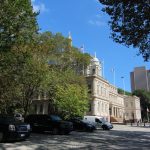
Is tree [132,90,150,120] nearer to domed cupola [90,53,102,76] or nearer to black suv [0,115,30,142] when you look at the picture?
domed cupola [90,53,102,76]

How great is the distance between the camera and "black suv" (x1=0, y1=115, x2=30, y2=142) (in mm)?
20475

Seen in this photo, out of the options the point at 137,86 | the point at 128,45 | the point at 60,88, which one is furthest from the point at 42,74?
the point at 137,86

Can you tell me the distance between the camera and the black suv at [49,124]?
28844mm

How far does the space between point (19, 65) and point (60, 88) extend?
19.4m

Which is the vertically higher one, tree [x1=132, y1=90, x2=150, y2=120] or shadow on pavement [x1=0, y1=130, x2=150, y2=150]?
tree [x1=132, y1=90, x2=150, y2=120]

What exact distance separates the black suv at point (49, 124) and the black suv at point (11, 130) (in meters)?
7.45

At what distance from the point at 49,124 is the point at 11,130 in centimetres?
912

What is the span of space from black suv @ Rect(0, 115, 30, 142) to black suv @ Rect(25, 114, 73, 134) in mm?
7445

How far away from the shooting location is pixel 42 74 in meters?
39.6

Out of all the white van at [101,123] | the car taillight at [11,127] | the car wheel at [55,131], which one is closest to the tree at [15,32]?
the car wheel at [55,131]

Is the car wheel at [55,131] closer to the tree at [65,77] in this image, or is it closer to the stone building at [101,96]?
the tree at [65,77]

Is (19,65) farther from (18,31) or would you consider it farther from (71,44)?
(71,44)

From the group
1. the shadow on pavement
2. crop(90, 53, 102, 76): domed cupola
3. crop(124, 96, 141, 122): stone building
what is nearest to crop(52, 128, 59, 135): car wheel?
the shadow on pavement

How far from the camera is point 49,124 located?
29.5m
